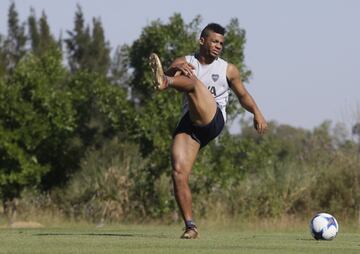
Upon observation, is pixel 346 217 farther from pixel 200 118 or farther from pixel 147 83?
pixel 200 118

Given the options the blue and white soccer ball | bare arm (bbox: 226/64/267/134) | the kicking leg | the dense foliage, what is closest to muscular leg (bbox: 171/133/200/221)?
the kicking leg

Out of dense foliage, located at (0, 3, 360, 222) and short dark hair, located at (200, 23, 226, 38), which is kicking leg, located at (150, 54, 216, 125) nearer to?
short dark hair, located at (200, 23, 226, 38)

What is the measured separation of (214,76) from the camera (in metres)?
11.2

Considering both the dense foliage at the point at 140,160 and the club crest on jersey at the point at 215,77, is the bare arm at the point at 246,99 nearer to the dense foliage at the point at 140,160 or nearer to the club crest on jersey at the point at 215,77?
the club crest on jersey at the point at 215,77

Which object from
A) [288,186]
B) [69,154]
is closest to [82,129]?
[69,154]

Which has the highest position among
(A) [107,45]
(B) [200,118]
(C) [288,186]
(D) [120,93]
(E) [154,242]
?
(A) [107,45]

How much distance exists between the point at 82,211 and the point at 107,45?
31276 millimetres

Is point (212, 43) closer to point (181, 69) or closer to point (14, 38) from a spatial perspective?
point (181, 69)

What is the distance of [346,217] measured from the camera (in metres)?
26.6

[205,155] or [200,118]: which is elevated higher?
[205,155]

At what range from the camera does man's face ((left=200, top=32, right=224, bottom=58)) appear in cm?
1110

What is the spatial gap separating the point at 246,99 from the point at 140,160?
55.5 ft

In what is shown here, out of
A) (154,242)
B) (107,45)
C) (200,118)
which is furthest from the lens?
(107,45)

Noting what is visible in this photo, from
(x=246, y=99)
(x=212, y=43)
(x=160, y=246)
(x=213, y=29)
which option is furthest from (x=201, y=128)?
(x=160, y=246)
